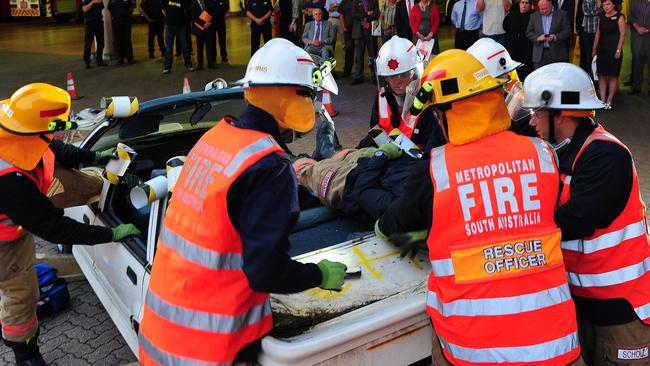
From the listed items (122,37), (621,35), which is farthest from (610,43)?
(122,37)

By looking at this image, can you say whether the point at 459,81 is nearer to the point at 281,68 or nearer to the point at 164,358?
the point at 281,68

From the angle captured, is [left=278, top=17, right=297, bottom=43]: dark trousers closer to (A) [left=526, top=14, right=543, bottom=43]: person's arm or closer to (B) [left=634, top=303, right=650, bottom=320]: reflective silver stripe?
(A) [left=526, top=14, right=543, bottom=43]: person's arm

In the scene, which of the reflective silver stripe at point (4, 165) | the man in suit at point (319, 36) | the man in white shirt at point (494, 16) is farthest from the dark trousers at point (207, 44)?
the reflective silver stripe at point (4, 165)

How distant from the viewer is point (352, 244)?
3094mm

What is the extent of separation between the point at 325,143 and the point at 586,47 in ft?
21.7

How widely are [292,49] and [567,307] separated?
135 cm

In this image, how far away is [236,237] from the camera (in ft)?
6.95

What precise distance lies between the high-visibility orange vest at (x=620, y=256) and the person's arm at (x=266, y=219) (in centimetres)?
115

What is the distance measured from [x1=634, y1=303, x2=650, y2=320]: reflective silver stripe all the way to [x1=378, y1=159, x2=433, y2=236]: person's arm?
34.4 inches

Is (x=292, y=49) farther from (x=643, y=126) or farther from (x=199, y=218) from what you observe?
(x=643, y=126)

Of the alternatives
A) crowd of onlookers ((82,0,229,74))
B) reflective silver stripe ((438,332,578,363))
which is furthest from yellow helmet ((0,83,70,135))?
crowd of onlookers ((82,0,229,74))

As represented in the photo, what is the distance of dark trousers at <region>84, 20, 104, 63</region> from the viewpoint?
45.8 feet

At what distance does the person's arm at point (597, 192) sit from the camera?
2312 mm

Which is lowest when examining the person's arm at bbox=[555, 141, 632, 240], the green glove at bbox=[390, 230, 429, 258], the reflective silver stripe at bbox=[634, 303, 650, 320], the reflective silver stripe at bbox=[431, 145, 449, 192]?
the reflective silver stripe at bbox=[634, 303, 650, 320]
